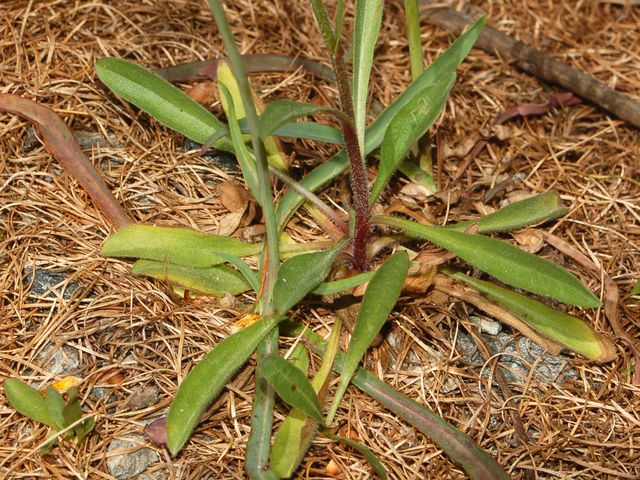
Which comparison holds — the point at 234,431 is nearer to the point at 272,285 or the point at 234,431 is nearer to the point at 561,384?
the point at 272,285

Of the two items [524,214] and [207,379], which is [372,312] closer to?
[207,379]

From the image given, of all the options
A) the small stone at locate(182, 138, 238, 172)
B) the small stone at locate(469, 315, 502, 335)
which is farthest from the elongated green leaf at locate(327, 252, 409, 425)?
the small stone at locate(182, 138, 238, 172)

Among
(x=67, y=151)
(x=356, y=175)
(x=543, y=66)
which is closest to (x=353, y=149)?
(x=356, y=175)

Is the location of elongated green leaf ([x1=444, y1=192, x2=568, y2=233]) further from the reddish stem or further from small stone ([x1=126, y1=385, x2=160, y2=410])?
small stone ([x1=126, y1=385, x2=160, y2=410])

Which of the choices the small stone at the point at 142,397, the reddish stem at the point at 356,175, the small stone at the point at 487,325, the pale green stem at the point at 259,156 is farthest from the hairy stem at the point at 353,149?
the small stone at the point at 142,397

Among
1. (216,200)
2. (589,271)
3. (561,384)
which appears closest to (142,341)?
(216,200)

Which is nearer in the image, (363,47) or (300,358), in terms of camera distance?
(300,358)

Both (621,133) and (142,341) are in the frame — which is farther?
(621,133)
